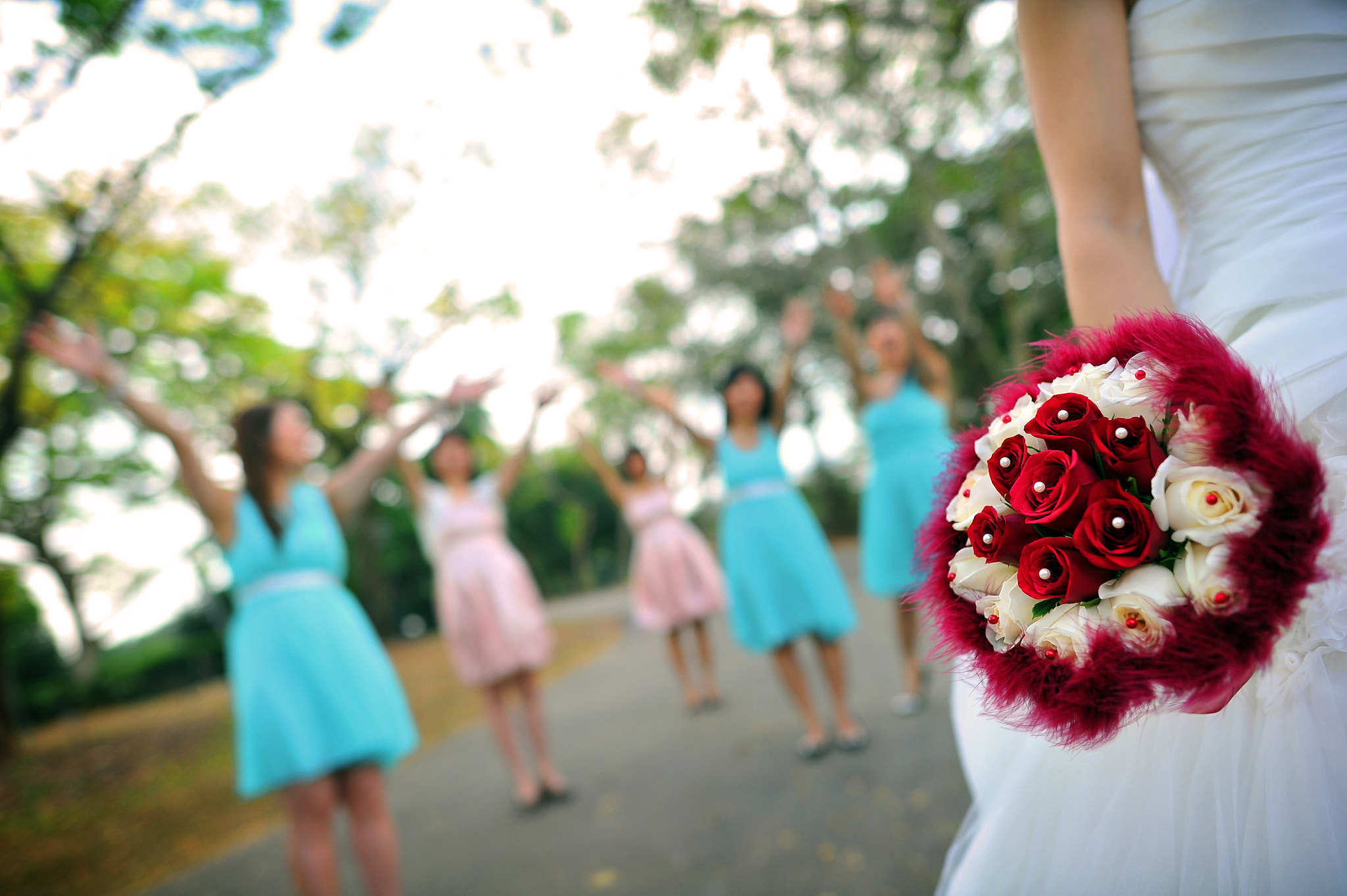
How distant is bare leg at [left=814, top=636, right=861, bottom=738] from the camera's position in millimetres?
4301

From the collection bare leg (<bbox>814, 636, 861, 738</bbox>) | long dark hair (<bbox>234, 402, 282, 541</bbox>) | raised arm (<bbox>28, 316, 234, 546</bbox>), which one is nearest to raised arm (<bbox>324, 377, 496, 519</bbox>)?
long dark hair (<bbox>234, 402, 282, 541</bbox>)

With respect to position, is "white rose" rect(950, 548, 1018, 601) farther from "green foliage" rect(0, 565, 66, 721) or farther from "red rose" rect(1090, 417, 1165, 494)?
"green foliage" rect(0, 565, 66, 721)

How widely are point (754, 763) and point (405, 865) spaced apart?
2.06 m

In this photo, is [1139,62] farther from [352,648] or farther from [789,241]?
[789,241]

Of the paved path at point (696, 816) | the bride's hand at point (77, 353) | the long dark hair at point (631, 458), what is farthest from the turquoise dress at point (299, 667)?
the long dark hair at point (631, 458)

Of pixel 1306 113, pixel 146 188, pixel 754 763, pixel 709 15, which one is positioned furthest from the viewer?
pixel 709 15

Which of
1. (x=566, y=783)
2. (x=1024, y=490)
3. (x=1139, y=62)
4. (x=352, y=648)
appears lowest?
(x=566, y=783)

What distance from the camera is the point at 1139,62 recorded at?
51.9 inches

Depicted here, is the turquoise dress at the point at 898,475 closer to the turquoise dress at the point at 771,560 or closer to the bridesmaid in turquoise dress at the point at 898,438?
the bridesmaid in turquoise dress at the point at 898,438

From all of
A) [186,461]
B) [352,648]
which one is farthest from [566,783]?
[186,461]

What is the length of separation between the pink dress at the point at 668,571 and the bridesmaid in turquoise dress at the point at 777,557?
1672 millimetres

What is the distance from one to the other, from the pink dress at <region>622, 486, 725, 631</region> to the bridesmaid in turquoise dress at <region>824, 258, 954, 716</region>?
181 cm

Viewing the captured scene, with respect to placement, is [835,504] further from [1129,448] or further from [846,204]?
[1129,448]

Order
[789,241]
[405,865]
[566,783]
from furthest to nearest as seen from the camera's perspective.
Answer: [789,241]
[566,783]
[405,865]
